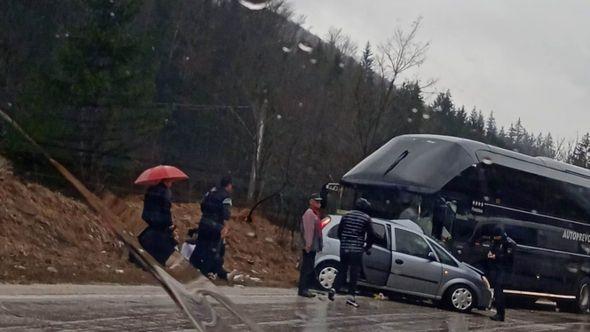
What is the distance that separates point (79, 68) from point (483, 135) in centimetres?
1051

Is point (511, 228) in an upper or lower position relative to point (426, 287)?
upper

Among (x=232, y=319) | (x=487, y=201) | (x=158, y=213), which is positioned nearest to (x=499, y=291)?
(x=487, y=201)

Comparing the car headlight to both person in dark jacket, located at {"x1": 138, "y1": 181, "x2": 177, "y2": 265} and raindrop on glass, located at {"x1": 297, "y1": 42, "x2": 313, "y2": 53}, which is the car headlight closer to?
person in dark jacket, located at {"x1": 138, "y1": 181, "x2": 177, "y2": 265}

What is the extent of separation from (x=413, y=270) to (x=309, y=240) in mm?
2685

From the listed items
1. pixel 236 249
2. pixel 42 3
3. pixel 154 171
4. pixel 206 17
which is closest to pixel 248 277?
pixel 236 249

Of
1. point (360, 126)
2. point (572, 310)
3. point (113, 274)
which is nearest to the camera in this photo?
point (113, 274)

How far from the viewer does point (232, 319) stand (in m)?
4.87

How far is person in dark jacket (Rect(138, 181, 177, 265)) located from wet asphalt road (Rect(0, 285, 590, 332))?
0.51m

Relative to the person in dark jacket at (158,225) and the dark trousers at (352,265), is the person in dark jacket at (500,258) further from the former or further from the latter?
the person in dark jacket at (158,225)

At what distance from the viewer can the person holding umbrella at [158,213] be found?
4527 millimetres

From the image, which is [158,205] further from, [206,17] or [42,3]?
[42,3]

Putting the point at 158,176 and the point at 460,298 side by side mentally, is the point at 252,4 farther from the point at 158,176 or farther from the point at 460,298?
the point at 158,176

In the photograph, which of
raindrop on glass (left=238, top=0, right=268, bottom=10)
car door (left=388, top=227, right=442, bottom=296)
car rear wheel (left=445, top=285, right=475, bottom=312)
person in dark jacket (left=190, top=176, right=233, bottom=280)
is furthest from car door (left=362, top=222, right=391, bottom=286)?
raindrop on glass (left=238, top=0, right=268, bottom=10)

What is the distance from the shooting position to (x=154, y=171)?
19.8 feet
